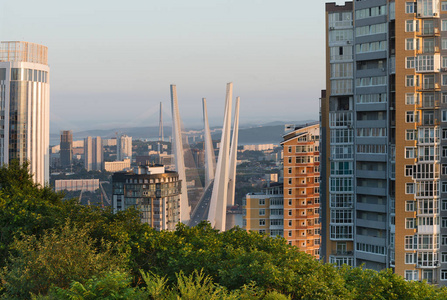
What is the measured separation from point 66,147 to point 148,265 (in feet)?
187

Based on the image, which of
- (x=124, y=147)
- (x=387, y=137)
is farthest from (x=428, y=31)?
(x=124, y=147)

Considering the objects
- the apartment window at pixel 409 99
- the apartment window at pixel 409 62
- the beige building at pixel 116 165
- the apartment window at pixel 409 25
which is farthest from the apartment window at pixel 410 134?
the beige building at pixel 116 165

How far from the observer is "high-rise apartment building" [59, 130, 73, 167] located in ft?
219

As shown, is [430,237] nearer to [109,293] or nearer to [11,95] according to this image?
[109,293]

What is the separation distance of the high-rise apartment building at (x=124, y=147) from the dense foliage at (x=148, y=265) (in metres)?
46.3

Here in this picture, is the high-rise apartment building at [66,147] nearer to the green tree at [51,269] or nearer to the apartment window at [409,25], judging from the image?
the apartment window at [409,25]

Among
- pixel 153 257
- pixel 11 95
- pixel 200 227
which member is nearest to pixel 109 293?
pixel 153 257

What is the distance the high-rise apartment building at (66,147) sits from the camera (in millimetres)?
66625

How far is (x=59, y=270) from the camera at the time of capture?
8.75 meters

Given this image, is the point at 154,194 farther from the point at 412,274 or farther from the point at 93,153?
the point at 93,153

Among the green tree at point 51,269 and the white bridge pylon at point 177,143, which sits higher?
the white bridge pylon at point 177,143

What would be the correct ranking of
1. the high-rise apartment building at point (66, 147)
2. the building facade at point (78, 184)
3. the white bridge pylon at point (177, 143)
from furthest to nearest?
the high-rise apartment building at point (66, 147) < the building facade at point (78, 184) < the white bridge pylon at point (177, 143)

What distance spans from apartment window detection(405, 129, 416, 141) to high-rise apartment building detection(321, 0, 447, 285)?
0.11 ft

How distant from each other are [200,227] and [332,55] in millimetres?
11679
